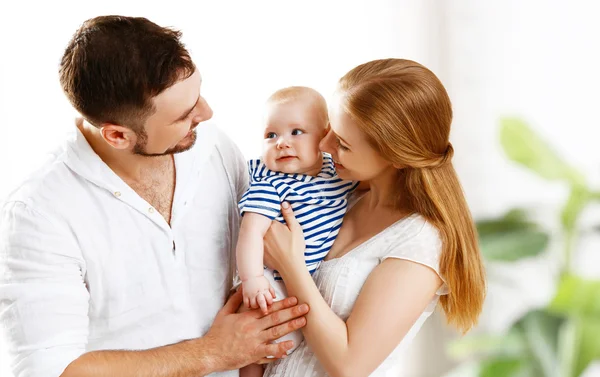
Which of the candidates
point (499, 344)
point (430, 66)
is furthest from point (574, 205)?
point (430, 66)

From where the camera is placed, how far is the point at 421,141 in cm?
165

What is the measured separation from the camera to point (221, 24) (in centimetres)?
266

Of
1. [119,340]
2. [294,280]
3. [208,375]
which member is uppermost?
[294,280]

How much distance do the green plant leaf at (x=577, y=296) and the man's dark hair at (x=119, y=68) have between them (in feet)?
3.69

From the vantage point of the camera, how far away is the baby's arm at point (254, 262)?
1767 mm

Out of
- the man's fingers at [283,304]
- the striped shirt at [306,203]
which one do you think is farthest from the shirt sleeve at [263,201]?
the man's fingers at [283,304]

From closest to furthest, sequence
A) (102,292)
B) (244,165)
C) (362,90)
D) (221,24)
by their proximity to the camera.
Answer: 1. (362,90)
2. (102,292)
3. (244,165)
4. (221,24)

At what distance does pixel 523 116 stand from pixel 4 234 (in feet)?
5.32

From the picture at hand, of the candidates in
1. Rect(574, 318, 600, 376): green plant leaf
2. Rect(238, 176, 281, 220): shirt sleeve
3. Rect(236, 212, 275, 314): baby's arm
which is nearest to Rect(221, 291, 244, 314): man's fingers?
Rect(236, 212, 275, 314): baby's arm

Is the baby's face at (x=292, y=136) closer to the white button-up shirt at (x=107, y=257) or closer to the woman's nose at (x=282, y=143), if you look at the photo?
the woman's nose at (x=282, y=143)

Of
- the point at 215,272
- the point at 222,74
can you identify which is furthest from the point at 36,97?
the point at 215,272

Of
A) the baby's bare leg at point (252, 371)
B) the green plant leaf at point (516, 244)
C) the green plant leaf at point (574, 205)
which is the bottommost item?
the baby's bare leg at point (252, 371)

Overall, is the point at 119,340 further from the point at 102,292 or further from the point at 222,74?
the point at 222,74

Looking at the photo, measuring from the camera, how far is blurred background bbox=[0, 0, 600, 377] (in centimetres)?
220
